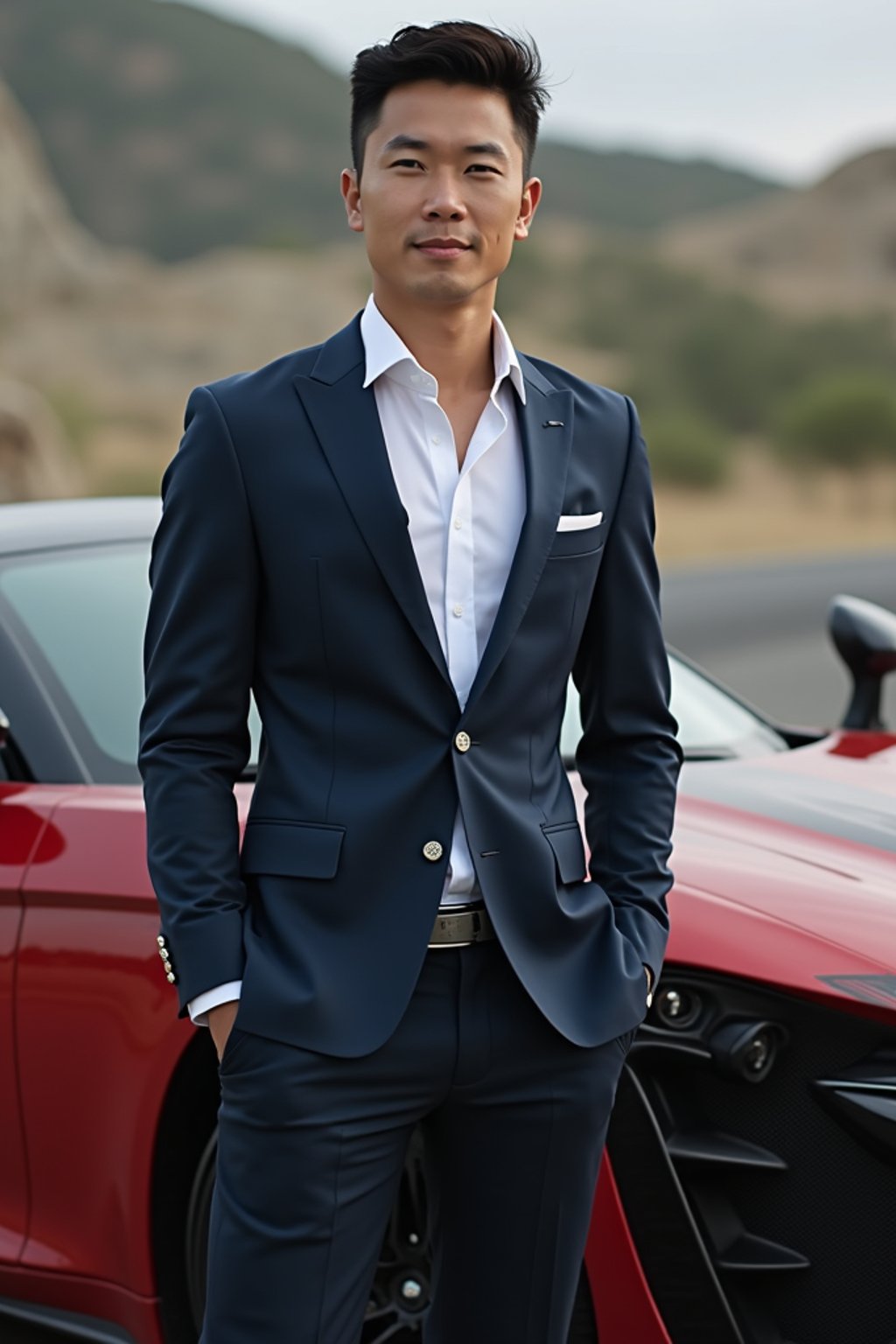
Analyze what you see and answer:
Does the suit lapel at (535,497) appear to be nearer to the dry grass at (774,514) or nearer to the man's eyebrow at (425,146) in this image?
the man's eyebrow at (425,146)

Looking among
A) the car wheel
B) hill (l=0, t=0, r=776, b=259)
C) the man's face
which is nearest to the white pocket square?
the man's face

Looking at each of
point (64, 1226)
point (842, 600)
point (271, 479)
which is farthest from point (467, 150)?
point (842, 600)

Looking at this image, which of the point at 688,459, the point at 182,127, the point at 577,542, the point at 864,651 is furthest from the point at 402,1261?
the point at 182,127

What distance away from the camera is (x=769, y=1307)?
2.72 meters

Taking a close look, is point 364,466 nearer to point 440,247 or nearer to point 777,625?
point 440,247

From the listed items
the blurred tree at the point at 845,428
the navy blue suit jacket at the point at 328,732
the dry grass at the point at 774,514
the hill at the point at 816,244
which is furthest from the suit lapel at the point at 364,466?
the hill at the point at 816,244

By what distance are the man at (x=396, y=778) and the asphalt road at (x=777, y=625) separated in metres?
7.36

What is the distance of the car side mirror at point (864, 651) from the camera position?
4.52 meters

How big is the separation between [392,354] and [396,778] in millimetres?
512

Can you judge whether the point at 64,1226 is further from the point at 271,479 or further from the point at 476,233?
the point at 476,233

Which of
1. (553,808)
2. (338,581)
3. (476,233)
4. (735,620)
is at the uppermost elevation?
(476,233)

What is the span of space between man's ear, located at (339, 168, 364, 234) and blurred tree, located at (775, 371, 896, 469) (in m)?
40.1

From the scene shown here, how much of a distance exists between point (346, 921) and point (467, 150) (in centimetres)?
92

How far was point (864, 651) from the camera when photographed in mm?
4523
